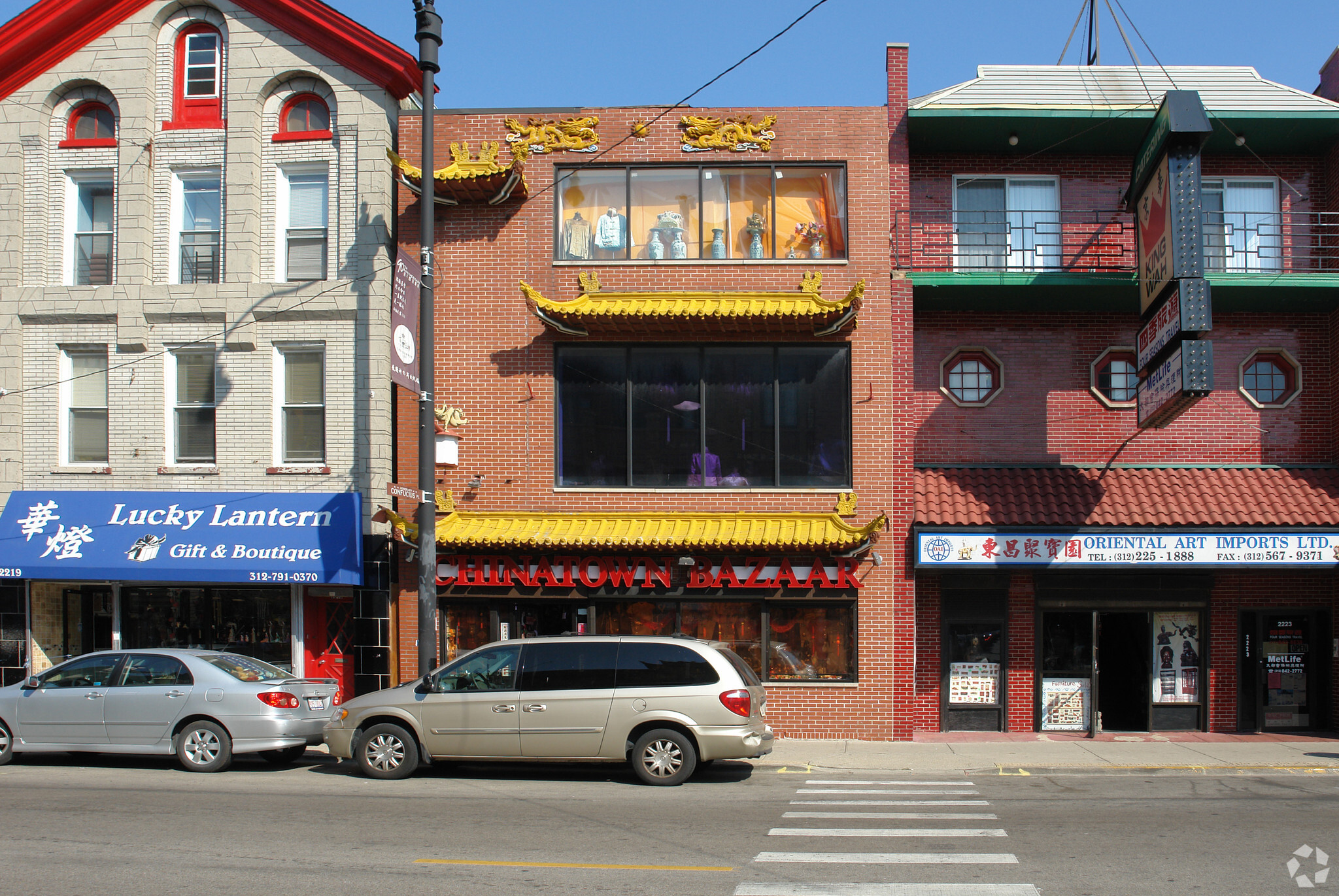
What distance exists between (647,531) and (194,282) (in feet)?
28.2

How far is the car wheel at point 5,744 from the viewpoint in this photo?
1210 cm

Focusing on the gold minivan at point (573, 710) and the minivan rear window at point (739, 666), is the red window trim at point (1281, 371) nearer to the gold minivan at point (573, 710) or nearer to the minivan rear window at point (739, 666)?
the minivan rear window at point (739, 666)

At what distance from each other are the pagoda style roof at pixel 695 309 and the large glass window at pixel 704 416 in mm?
591

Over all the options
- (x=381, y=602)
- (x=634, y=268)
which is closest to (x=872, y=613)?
(x=634, y=268)

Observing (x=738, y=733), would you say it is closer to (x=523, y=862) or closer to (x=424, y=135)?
(x=523, y=862)

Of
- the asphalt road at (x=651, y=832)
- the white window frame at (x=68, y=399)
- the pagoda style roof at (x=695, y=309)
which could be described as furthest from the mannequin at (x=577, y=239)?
the asphalt road at (x=651, y=832)

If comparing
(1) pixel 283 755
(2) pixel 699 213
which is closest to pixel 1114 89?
(2) pixel 699 213

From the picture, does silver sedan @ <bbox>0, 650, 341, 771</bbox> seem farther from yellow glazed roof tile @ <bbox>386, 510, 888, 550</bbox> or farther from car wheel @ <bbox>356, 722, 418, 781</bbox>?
yellow glazed roof tile @ <bbox>386, 510, 888, 550</bbox>

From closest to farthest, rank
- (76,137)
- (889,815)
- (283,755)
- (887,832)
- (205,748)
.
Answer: (887,832), (889,815), (205,748), (283,755), (76,137)

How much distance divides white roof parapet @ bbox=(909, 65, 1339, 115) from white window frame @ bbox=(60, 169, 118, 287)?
13161mm

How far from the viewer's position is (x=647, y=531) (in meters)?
14.6

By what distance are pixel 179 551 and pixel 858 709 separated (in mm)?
10471

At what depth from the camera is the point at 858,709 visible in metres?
14.6

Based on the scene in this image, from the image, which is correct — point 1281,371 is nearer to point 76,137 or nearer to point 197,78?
point 197,78
